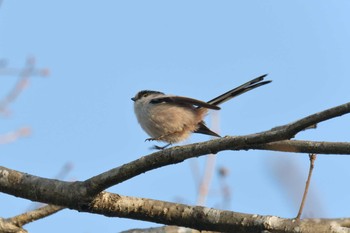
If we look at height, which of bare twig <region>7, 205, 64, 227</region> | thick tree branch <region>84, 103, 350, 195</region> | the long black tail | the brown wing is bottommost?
bare twig <region>7, 205, 64, 227</region>

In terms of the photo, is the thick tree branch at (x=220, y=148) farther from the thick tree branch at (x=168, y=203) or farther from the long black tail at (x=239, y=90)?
the long black tail at (x=239, y=90)

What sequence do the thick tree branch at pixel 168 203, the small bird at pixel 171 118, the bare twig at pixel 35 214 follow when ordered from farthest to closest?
the small bird at pixel 171 118, the bare twig at pixel 35 214, the thick tree branch at pixel 168 203

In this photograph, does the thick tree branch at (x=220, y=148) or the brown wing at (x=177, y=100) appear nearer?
the thick tree branch at (x=220, y=148)

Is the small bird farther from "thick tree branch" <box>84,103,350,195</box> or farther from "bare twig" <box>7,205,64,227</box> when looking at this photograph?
"thick tree branch" <box>84,103,350,195</box>

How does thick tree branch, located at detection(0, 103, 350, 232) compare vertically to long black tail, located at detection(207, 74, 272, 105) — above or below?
below

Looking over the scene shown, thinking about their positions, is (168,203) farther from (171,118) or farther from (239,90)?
Answer: (171,118)

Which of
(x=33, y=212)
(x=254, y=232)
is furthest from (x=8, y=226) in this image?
(x=254, y=232)

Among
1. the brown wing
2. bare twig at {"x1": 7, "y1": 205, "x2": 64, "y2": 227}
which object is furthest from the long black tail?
bare twig at {"x1": 7, "y1": 205, "x2": 64, "y2": 227}

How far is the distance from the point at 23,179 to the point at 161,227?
3.29 ft

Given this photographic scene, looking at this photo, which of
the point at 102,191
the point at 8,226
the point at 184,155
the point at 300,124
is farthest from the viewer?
the point at 8,226

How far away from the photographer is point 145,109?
535 cm

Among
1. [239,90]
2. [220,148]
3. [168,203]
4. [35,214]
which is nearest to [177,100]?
[239,90]

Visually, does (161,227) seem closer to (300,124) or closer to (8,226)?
(8,226)

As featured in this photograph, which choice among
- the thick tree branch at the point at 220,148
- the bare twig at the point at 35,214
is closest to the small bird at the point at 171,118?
the bare twig at the point at 35,214
